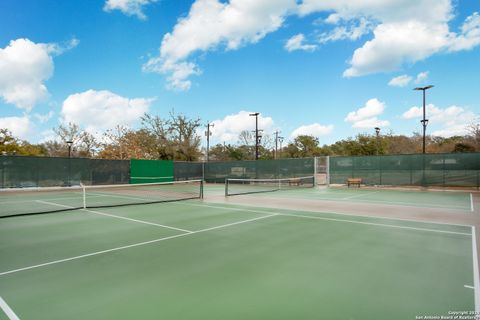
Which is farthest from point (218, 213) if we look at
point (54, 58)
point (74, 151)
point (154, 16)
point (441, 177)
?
point (74, 151)

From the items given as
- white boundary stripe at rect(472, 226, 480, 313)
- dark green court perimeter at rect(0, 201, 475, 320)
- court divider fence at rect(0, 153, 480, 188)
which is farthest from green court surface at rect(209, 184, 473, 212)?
white boundary stripe at rect(472, 226, 480, 313)

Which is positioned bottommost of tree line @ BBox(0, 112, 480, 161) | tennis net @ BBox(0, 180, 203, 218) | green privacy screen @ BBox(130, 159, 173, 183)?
tennis net @ BBox(0, 180, 203, 218)

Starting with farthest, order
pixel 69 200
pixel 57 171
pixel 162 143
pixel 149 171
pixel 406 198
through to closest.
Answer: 1. pixel 162 143
2. pixel 149 171
3. pixel 57 171
4. pixel 69 200
5. pixel 406 198

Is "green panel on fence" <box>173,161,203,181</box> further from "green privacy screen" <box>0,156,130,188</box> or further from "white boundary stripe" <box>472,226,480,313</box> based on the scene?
"white boundary stripe" <box>472,226,480,313</box>

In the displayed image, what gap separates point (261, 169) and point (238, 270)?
20834 mm

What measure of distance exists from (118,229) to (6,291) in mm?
3677

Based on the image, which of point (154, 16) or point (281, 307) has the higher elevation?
point (154, 16)

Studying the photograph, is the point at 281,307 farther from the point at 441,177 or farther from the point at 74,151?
the point at 74,151

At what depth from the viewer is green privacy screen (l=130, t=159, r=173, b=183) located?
2414 cm

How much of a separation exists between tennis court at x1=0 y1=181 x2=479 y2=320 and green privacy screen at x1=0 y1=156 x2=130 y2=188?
12.0 metres

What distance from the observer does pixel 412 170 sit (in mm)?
20312

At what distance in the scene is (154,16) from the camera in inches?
679

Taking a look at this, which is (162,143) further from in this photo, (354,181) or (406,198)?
(406,198)

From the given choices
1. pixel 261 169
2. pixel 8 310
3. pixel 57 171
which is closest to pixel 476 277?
pixel 8 310
